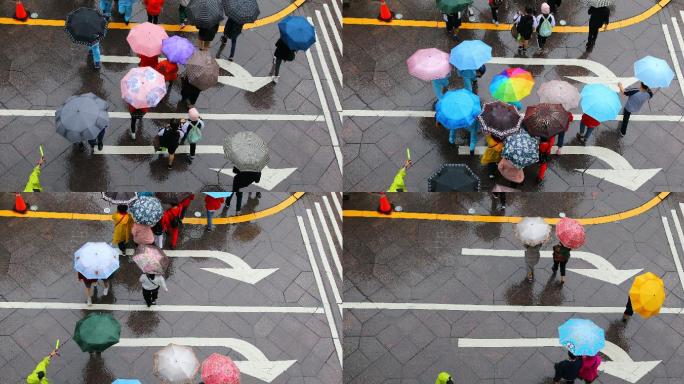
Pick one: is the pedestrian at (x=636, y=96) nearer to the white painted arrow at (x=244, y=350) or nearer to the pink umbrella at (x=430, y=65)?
the pink umbrella at (x=430, y=65)

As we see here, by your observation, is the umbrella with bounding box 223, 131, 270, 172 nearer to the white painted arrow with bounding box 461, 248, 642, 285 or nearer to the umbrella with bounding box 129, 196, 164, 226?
the umbrella with bounding box 129, 196, 164, 226

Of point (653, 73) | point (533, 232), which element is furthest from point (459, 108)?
point (653, 73)

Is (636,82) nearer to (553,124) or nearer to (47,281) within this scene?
(553,124)

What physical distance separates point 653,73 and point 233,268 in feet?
33.5

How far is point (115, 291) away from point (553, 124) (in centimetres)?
1006

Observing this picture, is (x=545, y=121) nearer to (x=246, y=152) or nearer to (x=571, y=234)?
(x=571, y=234)

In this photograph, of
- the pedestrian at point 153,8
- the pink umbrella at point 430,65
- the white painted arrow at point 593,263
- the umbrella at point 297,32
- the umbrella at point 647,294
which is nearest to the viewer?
the umbrella at point 647,294

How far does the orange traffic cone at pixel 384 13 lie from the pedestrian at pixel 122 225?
27.6ft

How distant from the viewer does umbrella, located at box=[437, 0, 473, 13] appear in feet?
102

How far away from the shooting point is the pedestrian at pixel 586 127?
99.2ft

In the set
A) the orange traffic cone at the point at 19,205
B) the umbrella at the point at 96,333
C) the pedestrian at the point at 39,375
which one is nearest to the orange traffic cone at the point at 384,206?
the umbrella at the point at 96,333

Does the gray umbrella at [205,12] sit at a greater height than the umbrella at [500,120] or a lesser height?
greater

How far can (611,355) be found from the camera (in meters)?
28.5

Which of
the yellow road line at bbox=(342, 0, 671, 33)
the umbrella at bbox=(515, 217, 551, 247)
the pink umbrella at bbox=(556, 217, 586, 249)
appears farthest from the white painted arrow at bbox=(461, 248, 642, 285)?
the yellow road line at bbox=(342, 0, 671, 33)
